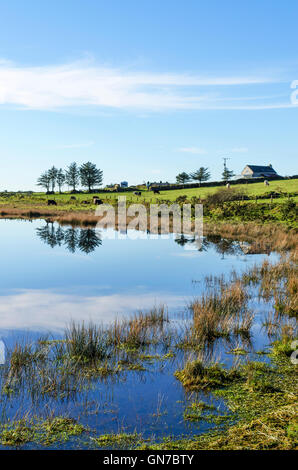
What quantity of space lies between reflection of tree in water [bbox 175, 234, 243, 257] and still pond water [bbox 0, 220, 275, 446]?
94 millimetres

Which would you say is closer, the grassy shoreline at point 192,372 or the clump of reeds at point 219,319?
the grassy shoreline at point 192,372

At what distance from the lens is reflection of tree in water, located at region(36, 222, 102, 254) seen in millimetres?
42334

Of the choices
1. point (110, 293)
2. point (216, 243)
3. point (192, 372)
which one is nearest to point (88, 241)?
point (216, 243)

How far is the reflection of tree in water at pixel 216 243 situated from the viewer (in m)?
37.0

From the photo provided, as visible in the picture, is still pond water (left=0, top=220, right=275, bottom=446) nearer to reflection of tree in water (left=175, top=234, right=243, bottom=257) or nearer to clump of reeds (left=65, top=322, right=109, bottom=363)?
reflection of tree in water (left=175, top=234, right=243, bottom=257)

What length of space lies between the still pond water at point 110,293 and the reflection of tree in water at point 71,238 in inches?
4.5

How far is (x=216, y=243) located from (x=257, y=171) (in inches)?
3391

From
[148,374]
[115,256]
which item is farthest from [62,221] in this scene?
[148,374]


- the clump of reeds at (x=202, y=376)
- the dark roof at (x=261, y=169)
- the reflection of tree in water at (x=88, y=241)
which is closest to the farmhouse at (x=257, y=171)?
the dark roof at (x=261, y=169)

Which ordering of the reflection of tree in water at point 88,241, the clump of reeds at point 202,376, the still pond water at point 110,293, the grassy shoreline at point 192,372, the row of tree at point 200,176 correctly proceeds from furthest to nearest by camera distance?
the row of tree at point 200,176 → the reflection of tree in water at point 88,241 → the clump of reeds at point 202,376 → the still pond water at point 110,293 → the grassy shoreline at point 192,372

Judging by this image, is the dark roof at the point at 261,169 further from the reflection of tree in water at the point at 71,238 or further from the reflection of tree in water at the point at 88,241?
the reflection of tree in water at the point at 88,241

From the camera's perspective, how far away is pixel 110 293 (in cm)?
2266

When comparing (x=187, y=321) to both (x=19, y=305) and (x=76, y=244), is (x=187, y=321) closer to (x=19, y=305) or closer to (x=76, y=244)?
(x=19, y=305)

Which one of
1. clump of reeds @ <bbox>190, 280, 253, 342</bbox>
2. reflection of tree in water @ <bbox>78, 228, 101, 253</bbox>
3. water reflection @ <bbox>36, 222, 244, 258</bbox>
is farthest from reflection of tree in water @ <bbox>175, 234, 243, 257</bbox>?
clump of reeds @ <bbox>190, 280, 253, 342</bbox>
